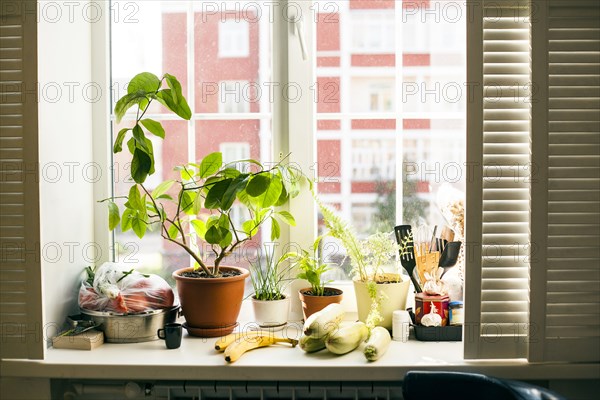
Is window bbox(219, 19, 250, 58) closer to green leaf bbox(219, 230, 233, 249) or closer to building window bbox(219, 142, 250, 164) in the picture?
building window bbox(219, 142, 250, 164)

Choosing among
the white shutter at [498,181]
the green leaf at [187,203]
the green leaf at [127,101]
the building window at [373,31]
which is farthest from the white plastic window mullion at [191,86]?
the white shutter at [498,181]

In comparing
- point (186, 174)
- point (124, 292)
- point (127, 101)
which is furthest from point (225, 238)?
point (127, 101)

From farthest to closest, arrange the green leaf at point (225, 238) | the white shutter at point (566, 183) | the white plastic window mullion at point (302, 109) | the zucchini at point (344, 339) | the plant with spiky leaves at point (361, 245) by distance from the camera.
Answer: the white plastic window mullion at point (302, 109) → the plant with spiky leaves at point (361, 245) → the green leaf at point (225, 238) → the zucchini at point (344, 339) → the white shutter at point (566, 183)

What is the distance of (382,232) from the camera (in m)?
2.21

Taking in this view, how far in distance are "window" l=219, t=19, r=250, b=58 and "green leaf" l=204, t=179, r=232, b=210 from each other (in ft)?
1.75

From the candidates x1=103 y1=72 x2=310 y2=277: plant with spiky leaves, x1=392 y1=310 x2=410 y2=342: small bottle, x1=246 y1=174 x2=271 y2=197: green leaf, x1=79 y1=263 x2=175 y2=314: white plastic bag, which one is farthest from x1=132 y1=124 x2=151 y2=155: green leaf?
x1=392 y1=310 x2=410 y2=342: small bottle

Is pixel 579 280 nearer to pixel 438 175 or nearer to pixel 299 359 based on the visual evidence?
pixel 438 175

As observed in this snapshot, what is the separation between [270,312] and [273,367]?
289 mm

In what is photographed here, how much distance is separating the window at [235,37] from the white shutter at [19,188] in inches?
24.4

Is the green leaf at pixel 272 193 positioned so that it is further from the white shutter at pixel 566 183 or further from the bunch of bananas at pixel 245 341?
the white shutter at pixel 566 183

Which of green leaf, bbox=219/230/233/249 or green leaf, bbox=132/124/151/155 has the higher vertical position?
green leaf, bbox=132/124/151/155

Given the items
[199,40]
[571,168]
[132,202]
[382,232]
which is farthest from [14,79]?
[571,168]

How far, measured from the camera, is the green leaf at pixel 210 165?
199 centimetres

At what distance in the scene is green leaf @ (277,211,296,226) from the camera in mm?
2068
